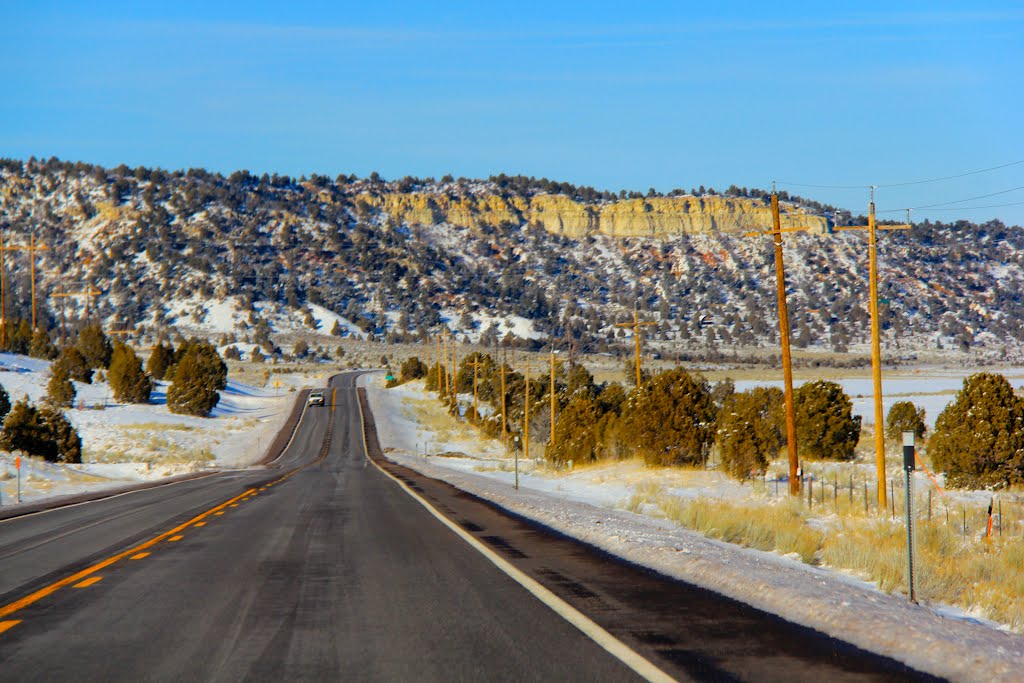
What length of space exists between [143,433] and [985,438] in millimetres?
55931

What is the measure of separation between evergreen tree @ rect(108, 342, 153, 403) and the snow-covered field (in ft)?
3.36

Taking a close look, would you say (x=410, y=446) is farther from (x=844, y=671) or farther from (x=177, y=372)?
(x=844, y=671)

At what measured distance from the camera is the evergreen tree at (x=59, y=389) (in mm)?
77375

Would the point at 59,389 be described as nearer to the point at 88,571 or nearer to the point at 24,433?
the point at 24,433

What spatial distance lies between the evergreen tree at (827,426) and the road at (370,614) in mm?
37847

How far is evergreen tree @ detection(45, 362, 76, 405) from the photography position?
3046 inches

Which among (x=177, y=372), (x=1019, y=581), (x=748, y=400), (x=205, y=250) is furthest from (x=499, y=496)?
(x=205, y=250)

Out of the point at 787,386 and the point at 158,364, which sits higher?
the point at 158,364

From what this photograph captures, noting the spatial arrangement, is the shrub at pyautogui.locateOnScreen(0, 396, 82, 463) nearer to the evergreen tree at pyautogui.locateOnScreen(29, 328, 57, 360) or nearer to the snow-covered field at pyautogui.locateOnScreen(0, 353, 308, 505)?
the snow-covered field at pyautogui.locateOnScreen(0, 353, 308, 505)

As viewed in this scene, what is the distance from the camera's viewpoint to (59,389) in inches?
3071

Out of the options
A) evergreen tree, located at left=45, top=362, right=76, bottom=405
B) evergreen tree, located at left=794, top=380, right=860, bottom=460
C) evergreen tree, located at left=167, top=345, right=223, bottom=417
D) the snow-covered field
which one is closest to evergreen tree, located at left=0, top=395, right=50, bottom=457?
the snow-covered field

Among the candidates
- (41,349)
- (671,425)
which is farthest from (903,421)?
(41,349)

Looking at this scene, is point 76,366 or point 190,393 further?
point 76,366

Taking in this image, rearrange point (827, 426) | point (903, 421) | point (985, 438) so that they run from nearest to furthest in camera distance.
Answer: point (985, 438) → point (827, 426) → point (903, 421)
